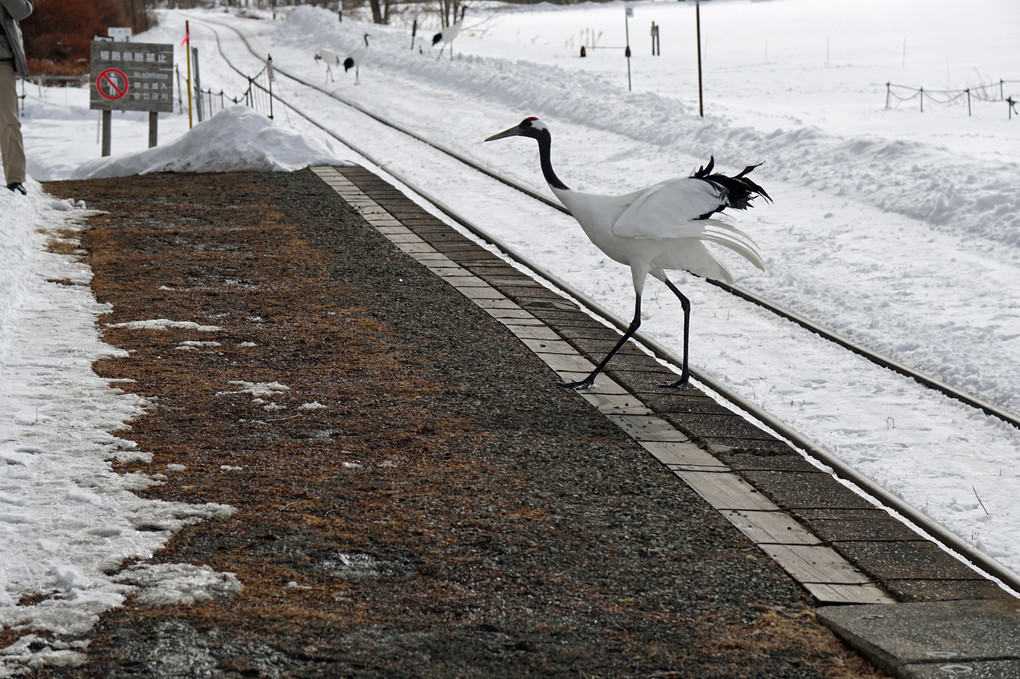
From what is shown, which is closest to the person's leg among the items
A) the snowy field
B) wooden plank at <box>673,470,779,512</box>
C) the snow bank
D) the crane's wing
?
the snowy field

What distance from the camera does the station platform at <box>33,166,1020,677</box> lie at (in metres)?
3.75

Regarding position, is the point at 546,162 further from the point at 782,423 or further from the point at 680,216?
the point at 782,423

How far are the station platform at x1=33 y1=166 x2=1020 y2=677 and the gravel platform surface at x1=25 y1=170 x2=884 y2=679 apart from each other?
0.01 metres

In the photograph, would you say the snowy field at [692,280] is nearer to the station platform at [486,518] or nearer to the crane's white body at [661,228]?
the station platform at [486,518]

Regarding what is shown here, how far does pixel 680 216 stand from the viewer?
637 centimetres

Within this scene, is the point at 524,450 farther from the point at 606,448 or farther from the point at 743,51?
the point at 743,51

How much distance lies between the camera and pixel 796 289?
9.48 m

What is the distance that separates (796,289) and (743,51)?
30.7 metres

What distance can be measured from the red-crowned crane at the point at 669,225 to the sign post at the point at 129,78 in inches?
397

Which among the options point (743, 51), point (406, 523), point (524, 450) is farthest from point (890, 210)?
point (743, 51)

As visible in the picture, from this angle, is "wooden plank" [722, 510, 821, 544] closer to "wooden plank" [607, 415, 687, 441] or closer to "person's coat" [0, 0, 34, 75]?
"wooden plank" [607, 415, 687, 441]

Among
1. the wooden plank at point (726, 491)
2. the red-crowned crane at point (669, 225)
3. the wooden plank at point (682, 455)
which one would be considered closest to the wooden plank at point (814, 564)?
the wooden plank at point (726, 491)

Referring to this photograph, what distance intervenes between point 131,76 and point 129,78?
4 cm

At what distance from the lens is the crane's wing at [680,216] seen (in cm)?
635
